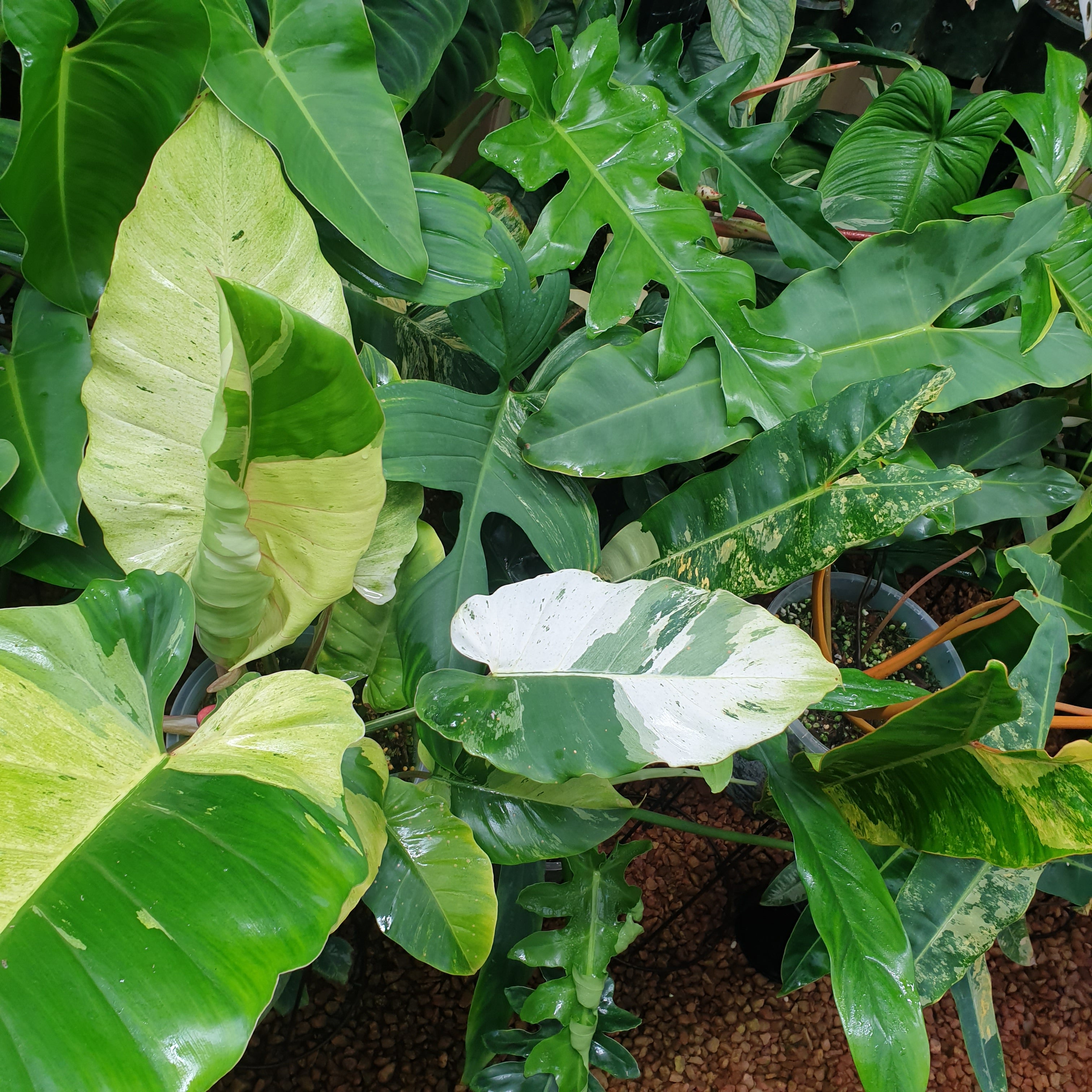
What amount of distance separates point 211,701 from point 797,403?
2.33 feet

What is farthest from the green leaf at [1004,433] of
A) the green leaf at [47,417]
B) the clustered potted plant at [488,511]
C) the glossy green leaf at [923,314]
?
the green leaf at [47,417]

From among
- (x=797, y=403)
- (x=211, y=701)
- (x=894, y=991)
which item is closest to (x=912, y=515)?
(x=797, y=403)

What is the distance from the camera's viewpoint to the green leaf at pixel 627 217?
2.62ft

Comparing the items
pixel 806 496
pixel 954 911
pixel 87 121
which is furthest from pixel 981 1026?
pixel 87 121

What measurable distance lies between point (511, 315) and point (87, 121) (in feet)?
1.28

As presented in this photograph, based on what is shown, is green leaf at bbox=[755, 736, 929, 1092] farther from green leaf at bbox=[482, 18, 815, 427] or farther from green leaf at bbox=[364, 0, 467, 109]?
green leaf at bbox=[364, 0, 467, 109]

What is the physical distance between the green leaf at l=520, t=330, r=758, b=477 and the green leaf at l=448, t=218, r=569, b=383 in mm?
55

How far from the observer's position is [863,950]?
0.59 m

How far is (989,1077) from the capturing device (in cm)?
81

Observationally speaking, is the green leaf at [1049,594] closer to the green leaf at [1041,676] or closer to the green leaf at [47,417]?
the green leaf at [1041,676]

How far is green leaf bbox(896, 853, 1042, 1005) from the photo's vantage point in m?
0.75

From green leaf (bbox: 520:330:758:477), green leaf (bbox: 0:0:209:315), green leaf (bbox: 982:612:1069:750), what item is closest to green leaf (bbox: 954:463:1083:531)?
green leaf (bbox: 982:612:1069:750)

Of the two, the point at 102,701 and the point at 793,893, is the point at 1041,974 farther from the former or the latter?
the point at 102,701

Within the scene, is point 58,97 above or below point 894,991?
above
